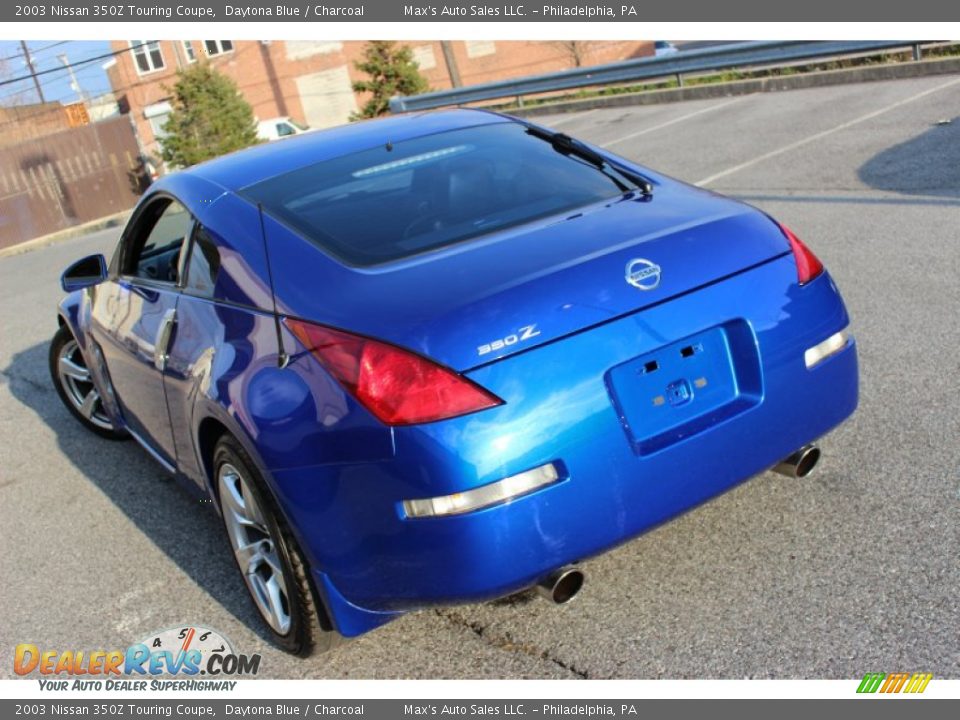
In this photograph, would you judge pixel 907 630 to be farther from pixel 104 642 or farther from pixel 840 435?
pixel 104 642

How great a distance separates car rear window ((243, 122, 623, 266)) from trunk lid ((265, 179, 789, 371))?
0.13 m

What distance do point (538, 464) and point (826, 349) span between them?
45.2 inches

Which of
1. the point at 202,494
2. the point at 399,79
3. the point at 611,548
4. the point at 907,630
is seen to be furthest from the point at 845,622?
the point at 399,79

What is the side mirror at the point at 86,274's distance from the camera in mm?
5160

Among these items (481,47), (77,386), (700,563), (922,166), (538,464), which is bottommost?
(481,47)

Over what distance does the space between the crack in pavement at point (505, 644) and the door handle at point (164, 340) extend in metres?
1.44

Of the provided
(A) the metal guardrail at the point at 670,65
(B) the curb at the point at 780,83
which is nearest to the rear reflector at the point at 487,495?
(B) the curb at the point at 780,83

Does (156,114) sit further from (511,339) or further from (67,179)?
(511,339)

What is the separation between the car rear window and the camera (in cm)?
362

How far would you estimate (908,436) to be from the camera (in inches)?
172

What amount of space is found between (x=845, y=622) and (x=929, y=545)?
53 cm

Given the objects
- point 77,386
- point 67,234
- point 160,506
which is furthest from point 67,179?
point 160,506

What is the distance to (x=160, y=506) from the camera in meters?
5.18

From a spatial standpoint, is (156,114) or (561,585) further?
(156,114)
